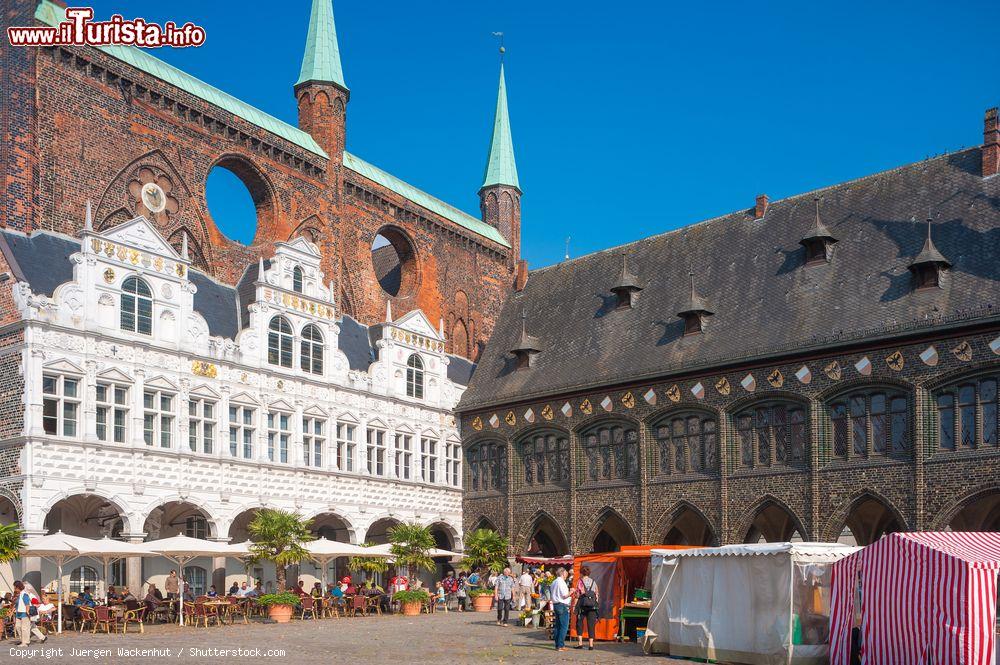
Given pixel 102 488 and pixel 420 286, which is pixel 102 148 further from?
pixel 420 286

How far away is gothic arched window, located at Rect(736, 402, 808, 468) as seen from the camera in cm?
3441

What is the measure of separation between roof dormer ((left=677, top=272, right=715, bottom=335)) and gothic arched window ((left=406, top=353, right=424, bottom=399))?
1048 centimetres

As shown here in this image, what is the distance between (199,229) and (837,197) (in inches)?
839

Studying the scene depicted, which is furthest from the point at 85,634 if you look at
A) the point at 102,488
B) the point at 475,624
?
the point at 475,624

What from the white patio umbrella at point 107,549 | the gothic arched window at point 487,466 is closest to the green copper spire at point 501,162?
the gothic arched window at point 487,466

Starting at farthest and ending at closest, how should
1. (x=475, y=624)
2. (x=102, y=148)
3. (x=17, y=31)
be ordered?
(x=102, y=148), (x=17, y=31), (x=475, y=624)

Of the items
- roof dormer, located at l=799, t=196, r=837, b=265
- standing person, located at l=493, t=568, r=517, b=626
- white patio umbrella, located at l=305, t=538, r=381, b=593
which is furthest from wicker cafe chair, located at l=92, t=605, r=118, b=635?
roof dormer, located at l=799, t=196, r=837, b=265

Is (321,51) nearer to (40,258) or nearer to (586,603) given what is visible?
(40,258)

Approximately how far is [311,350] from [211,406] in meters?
4.84

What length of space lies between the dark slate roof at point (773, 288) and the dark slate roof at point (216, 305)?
10858 mm

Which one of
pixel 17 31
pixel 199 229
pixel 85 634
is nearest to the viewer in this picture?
pixel 85 634

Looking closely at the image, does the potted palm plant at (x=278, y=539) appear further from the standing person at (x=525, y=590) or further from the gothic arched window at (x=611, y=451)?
the gothic arched window at (x=611, y=451)

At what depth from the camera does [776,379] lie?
34781 mm

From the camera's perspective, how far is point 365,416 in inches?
1582
